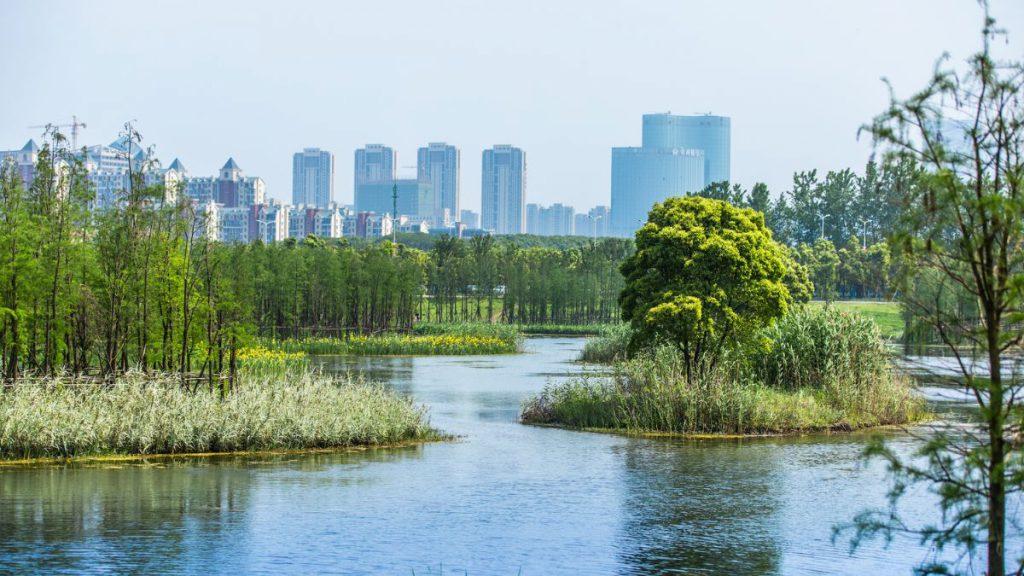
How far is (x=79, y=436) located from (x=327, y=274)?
55147mm

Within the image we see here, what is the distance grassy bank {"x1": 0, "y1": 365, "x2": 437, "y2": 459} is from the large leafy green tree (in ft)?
25.9

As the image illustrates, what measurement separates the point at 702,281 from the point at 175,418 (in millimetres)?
14275

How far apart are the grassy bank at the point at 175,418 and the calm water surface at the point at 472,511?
29.0 inches

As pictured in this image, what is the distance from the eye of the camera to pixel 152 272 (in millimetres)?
31984

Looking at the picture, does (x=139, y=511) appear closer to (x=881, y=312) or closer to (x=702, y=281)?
(x=702, y=281)

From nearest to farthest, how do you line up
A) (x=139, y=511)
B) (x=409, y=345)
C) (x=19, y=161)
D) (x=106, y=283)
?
(x=139, y=511) → (x=106, y=283) → (x=409, y=345) → (x=19, y=161)

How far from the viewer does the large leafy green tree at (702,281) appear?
31.8 meters

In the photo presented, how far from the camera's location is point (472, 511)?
20672 mm

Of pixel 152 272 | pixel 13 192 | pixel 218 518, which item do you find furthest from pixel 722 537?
pixel 13 192

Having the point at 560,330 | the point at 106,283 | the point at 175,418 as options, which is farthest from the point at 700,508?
the point at 560,330

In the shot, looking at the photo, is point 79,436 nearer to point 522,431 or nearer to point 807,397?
point 522,431

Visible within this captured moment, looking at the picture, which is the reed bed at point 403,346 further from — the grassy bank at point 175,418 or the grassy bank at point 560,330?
the grassy bank at point 175,418

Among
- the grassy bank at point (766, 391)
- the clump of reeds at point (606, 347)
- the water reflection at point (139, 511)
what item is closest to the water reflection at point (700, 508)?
the grassy bank at point (766, 391)

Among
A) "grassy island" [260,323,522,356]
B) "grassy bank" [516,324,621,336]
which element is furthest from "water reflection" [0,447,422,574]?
"grassy bank" [516,324,621,336]
